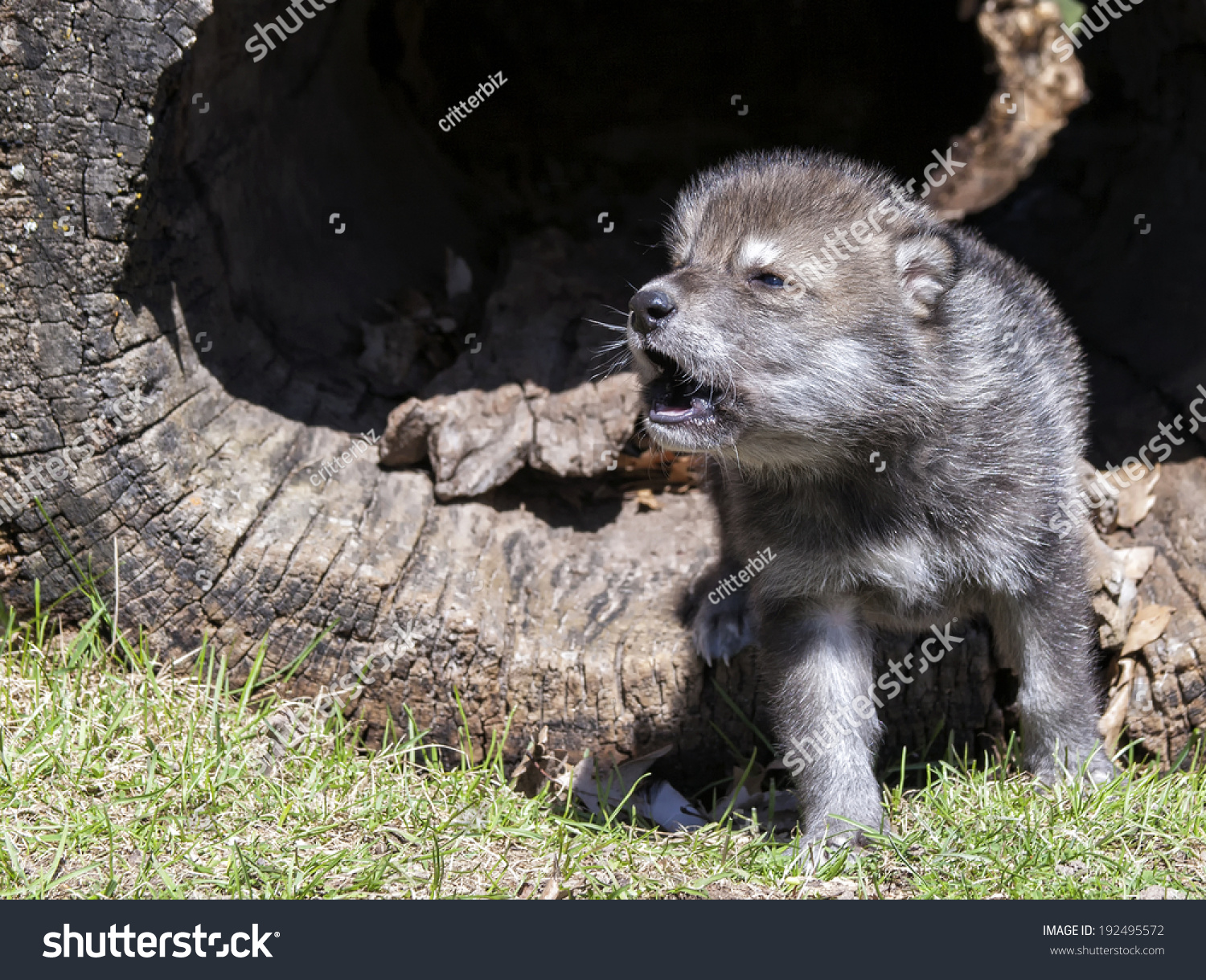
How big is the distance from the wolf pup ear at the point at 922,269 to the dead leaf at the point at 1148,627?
1.55 m

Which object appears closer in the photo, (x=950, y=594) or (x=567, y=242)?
(x=950, y=594)

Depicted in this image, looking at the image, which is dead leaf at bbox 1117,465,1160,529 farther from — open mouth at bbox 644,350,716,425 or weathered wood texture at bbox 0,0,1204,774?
open mouth at bbox 644,350,716,425

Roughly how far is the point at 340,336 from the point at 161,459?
1.53m

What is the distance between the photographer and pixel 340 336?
17.2ft

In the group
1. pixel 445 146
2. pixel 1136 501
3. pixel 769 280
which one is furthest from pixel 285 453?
pixel 1136 501

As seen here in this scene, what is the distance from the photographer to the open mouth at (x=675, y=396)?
3326 millimetres

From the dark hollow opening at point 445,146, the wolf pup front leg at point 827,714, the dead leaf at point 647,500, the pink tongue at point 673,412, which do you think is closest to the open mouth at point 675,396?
the pink tongue at point 673,412

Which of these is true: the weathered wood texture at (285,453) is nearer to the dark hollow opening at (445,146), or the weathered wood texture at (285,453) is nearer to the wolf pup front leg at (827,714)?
the dark hollow opening at (445,146)

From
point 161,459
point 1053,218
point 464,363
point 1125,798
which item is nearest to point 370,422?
point 464,363

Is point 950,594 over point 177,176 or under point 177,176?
under

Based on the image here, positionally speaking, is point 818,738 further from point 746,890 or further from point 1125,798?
point 1125,798

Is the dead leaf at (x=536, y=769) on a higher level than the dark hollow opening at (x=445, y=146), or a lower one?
lower

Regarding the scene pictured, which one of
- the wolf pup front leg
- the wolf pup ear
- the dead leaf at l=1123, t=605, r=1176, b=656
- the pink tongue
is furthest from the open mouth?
the dead leaf at l=1123, t=605, r=1176, b=656

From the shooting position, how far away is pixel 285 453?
171 inches
